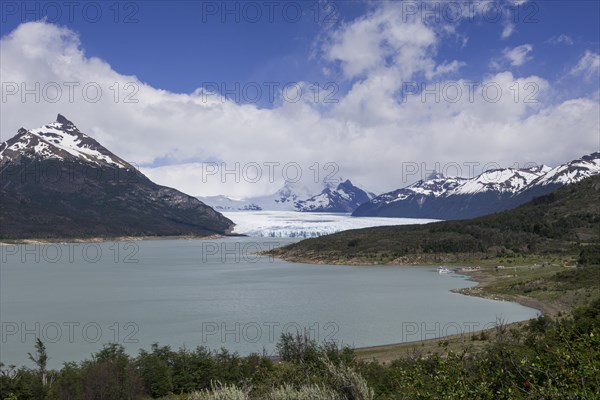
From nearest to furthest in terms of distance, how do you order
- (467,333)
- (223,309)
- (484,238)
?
(467,333) < (223,309) < (484,238)

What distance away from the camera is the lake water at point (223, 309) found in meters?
49.0

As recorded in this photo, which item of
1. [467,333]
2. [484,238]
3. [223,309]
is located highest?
[484,238]

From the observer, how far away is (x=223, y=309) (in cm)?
6638

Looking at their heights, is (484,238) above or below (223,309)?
above

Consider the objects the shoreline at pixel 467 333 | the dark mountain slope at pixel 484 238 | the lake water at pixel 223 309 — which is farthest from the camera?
the dark mountain slope at pixel 484 238

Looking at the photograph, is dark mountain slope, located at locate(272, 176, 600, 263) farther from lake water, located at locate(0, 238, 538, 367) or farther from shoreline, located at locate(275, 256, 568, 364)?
lake water, located at locate(0, 238, 538, 367)

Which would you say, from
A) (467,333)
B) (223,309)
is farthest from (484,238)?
(467,333)

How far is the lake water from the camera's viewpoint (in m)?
49.0

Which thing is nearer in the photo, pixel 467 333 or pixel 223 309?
pixel 467 333

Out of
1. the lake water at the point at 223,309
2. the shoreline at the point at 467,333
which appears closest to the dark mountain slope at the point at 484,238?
the shoreline at the point at 467,333

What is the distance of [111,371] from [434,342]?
29.4m

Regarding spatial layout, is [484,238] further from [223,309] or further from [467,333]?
[467,333]

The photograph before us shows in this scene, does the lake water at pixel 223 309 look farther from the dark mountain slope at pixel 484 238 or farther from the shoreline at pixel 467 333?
the dark mountain slope at pixel 484 238

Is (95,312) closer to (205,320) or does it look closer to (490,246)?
(205,320)
